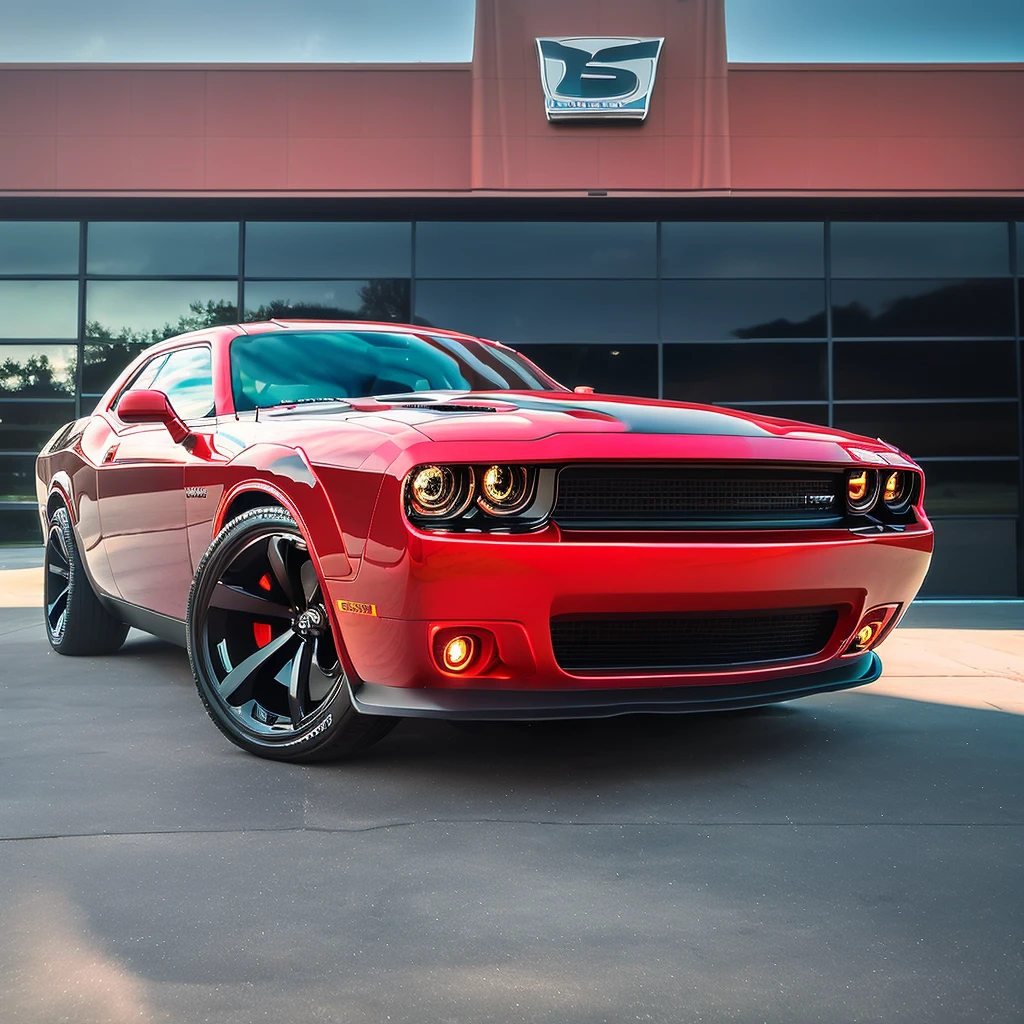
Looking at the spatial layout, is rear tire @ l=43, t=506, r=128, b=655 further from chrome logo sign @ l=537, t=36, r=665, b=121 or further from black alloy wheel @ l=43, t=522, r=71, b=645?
chrome logo sign @ l=537, t=36, r=665, b=121

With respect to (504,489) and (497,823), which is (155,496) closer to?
(504,489)

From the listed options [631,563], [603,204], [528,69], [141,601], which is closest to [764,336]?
[603,204]

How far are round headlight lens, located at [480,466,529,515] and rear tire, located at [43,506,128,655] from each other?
114 inches

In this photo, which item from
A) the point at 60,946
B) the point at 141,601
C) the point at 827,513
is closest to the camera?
the point at 60,946

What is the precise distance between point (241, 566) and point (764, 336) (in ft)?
39.2

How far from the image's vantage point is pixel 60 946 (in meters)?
2.02

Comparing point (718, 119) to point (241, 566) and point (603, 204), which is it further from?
point (241, 566)

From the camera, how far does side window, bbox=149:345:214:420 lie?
432 cm

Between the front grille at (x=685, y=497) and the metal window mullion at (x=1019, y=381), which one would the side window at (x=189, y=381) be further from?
the metal window mullion at (x=1019, y=381)

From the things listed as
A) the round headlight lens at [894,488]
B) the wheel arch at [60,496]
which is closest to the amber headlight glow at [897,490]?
the round headlight lens at [894,488]

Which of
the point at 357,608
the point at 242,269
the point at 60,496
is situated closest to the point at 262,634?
the point at 357,608

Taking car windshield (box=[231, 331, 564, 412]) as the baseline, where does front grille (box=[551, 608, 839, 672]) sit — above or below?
below

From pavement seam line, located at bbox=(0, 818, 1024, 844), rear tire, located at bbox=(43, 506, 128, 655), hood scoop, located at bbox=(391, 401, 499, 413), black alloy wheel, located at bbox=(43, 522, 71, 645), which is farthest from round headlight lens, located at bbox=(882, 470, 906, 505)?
black alloy wheel, located at bbox=(43, 522, 71, 645)

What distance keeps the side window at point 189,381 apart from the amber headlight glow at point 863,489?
2231mm
